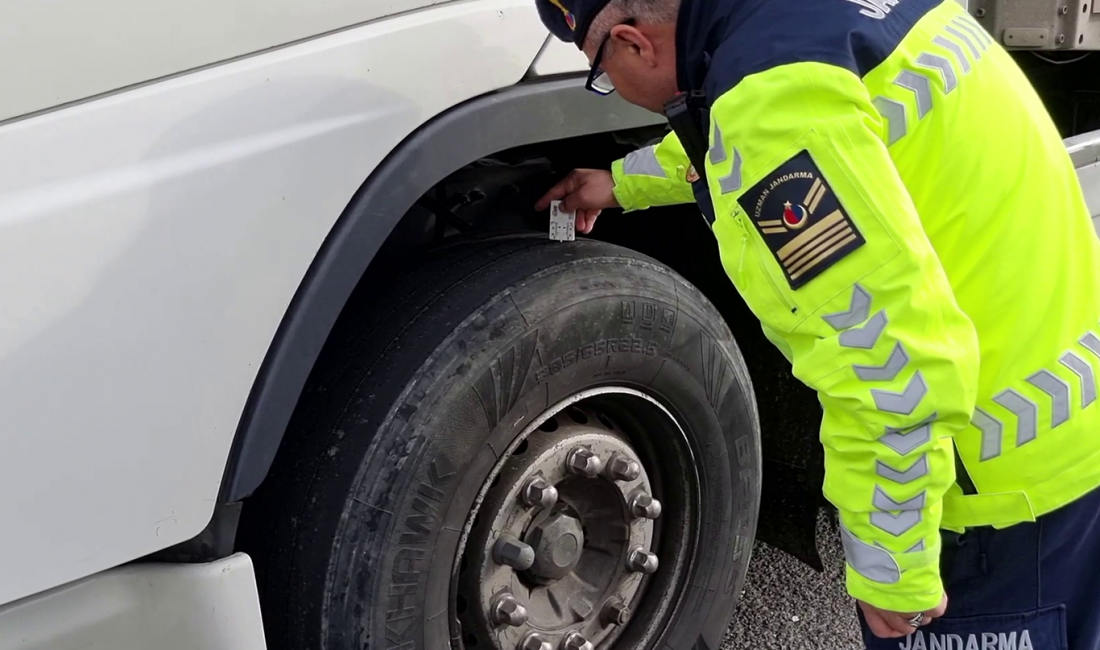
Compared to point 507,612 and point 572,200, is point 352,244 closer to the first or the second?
point 572,200

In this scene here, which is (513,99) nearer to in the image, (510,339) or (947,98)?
(510,339)

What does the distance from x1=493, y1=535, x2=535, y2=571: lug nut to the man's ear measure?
0.93 meters

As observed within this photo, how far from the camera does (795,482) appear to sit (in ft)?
9.48

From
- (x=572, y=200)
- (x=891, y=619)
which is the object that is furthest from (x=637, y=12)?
(x=891, y=619)

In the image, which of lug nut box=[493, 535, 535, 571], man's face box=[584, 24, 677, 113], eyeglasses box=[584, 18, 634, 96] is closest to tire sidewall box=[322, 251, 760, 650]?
lug nut box=[493, 535, 535, 571]

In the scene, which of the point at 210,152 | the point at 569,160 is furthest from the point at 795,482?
the point at 210,152

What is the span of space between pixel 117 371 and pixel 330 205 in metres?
0.40

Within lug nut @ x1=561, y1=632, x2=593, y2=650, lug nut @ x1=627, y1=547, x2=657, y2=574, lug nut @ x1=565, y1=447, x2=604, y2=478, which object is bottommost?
lug nut @ x1=561, y1=632, x2=593, y2=650

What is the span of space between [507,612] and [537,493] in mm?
236

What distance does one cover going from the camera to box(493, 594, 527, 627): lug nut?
2053 mm

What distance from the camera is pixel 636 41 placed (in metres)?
1.57

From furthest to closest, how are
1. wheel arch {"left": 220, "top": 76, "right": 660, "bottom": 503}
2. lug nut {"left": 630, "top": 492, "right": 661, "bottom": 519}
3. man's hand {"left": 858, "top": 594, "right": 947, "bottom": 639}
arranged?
lug nut {"left": 630, "top": 492, "right": 661, "bottom": 519} < wheel arch {"left": 220, "top": 76, "right": 660, "bottom": 503} < man's hand {"left": 858, "top": 594, "right": 947, "bottom": 639}

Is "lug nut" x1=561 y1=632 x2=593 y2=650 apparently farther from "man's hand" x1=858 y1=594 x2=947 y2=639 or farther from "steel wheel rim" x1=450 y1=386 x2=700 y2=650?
"man's hand" x1=858 y1=594 x2=947 y2=639

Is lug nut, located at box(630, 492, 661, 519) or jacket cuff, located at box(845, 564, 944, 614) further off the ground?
jacket cuff, located at box(845, 564, 944, 614)
